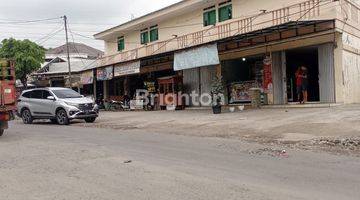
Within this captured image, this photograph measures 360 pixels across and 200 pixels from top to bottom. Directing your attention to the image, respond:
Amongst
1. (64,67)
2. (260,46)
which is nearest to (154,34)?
(260,46)

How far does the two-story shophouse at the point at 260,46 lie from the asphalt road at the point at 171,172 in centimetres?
880

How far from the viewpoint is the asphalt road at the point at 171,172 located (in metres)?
6.95

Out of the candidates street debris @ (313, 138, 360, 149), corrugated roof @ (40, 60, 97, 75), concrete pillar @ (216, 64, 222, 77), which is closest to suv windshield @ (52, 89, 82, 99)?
concrete pillar @ (216, 64, 222, 77)

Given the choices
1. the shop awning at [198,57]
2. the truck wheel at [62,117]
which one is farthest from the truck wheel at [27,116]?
the shop awning at [198,57]

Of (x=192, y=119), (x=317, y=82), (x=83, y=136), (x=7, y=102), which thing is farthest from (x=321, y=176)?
(x=317, y=82)

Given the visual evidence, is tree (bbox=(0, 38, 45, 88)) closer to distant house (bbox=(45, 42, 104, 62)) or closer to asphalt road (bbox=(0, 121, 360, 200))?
distant house (bbox=(45, 42, 104, 62))

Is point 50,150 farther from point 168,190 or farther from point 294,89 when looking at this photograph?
point 294,89

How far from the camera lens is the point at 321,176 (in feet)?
26.3

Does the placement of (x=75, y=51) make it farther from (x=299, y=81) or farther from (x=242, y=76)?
(x=299, y=81)

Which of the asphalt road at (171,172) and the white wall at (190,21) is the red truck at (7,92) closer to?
the asphalt road at (171,172)

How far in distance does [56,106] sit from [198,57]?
23.1 feet

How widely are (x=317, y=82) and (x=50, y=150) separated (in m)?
14.3

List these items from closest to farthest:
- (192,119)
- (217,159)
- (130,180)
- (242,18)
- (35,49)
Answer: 1. (130,180)
2. (217,159)
3. (192,119)
4. (242,18)
5. (35,49)

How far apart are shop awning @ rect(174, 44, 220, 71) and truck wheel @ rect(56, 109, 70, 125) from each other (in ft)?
21.1
